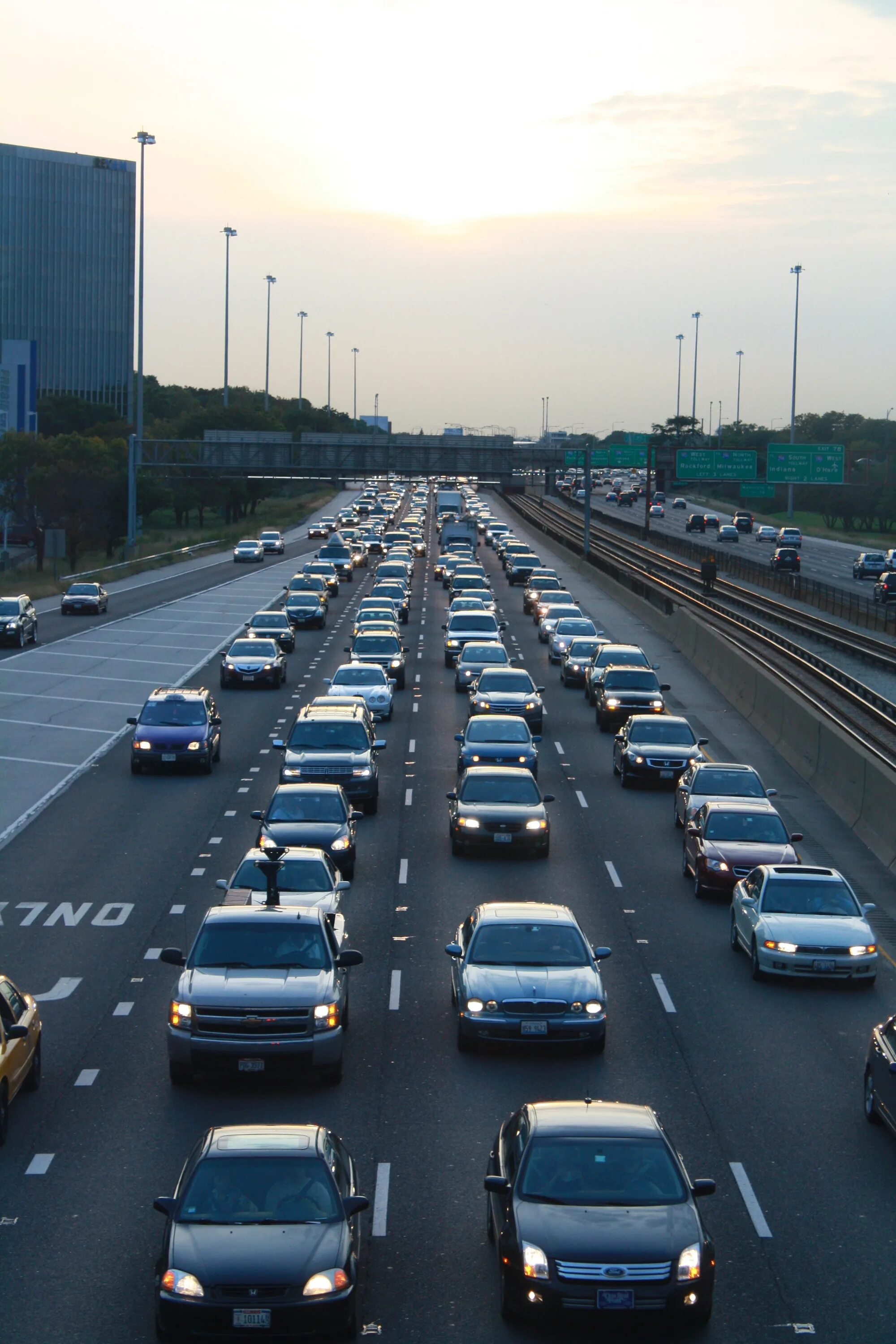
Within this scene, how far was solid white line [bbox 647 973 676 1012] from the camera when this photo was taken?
1698cm

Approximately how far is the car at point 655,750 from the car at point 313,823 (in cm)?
821

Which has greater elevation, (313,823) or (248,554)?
(248,554)

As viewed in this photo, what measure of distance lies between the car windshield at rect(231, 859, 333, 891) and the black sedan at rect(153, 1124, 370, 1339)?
8184mm

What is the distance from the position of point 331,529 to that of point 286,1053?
105 meters

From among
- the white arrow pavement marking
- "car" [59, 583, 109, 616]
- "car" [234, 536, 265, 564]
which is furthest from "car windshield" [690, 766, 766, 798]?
"car" [234, 536, 265, 564]

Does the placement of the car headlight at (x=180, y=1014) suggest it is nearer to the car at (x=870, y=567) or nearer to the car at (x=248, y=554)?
the car at (x=248, y=554)

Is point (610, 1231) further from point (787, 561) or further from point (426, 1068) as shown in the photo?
point (787, 561)

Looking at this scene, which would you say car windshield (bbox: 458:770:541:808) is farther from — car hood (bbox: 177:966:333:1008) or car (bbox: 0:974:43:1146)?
car (bbox: 0:974:43:1146)

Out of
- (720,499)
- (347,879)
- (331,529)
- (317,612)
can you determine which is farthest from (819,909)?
(720,499)

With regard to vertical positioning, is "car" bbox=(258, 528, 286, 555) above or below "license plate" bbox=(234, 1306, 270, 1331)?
above

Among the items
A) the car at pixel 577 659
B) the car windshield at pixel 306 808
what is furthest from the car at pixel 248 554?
the car windshield at pixel 306 808

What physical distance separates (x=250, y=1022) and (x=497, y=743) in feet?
52.5

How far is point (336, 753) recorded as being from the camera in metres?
27.4

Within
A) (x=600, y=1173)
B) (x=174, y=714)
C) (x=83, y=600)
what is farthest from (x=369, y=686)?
(x=600, y=1173)
